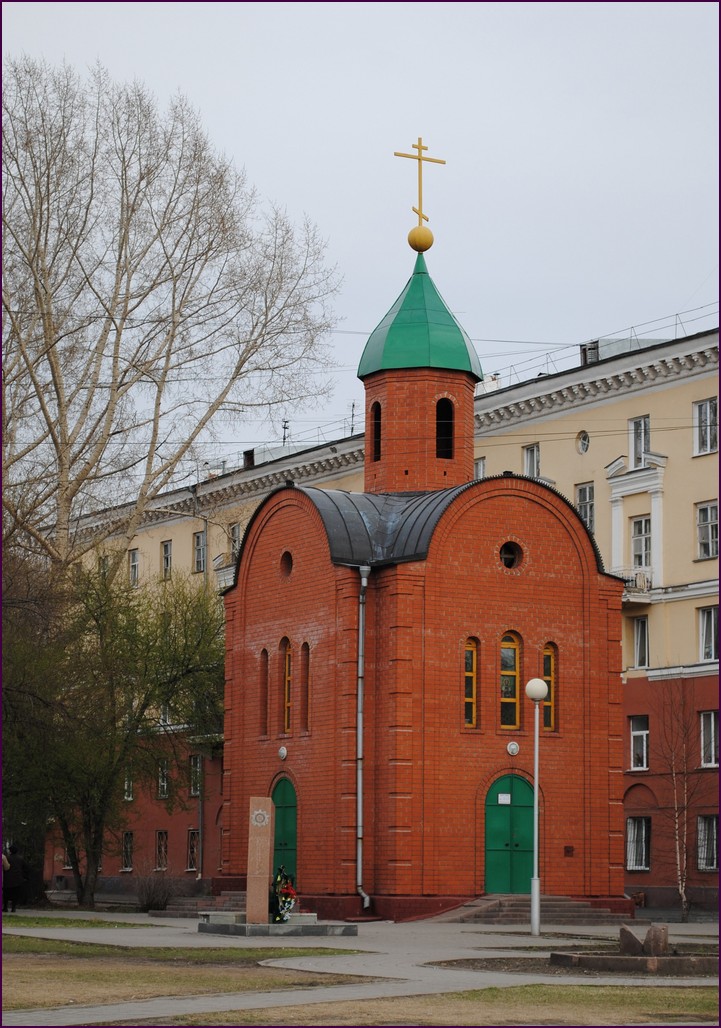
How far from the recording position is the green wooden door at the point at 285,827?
34531mm

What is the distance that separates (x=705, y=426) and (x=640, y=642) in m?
6.37

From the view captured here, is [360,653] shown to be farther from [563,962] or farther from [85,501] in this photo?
[563,962]

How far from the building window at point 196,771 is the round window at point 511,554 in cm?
1380

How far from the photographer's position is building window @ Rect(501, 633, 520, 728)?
34094 mm

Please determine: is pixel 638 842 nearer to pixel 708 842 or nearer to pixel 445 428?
pixel 708 842

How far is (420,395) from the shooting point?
36.6m

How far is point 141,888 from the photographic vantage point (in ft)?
127

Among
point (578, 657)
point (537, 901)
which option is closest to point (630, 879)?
point (578, 657)

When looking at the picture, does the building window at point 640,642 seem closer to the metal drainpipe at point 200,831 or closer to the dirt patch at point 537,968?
the metal drainpipe at point 200,831

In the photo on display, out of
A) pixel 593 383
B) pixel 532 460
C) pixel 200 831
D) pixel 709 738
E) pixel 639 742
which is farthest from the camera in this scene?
pixel 532 460

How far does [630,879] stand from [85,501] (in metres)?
17.7

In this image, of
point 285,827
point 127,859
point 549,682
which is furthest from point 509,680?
point 127,859

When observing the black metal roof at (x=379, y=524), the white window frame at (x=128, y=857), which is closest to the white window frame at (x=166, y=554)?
the white window frame at (x=128, y=857)

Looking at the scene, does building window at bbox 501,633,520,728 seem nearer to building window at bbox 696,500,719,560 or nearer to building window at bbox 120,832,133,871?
building window at bbox 696,500,719,560
